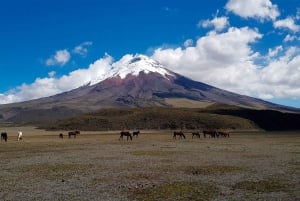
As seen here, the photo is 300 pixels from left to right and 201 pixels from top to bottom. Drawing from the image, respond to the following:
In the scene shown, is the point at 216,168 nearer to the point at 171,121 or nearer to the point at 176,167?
the point at 176,167

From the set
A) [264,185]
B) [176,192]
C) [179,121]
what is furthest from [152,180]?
[179,121]

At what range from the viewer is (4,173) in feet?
102

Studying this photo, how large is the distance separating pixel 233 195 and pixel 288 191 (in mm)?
A: 3006

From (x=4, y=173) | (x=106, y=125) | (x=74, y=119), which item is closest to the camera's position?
(x=4, y=173)

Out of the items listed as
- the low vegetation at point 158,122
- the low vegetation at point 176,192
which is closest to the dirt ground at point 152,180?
the low vegetation at point 176,192

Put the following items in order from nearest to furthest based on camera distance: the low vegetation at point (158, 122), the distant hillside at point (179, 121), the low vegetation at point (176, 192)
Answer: the low vegetation at point (176, 192) < the low vegetation at point (158, 122) < the distant hillside at point (179, 121)

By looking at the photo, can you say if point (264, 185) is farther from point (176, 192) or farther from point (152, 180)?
point (152, 180)

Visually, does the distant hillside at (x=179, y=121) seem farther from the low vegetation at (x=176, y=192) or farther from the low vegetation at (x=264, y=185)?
the low vegetation at (x=176, y=192)

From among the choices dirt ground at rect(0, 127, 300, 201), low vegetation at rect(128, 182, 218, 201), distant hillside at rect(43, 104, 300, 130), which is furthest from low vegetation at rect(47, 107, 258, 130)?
low vegetation at rect(128, 182, 218, 201)

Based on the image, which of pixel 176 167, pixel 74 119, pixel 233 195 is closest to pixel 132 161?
pixel 176 167

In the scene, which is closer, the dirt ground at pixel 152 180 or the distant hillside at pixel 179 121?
the dirt ground at pixel 152 180

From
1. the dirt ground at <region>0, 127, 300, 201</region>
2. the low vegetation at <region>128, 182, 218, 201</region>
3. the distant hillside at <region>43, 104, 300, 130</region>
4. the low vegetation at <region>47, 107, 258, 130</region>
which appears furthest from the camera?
the distant hillside at <region>43, 104, 300, 130</region>

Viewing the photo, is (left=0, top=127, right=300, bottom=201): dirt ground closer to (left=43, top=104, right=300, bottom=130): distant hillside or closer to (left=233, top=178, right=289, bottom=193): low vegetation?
(left=233, top=178, right=289, bottom=193): low vegetation

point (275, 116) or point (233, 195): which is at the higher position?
point (275, 116)
